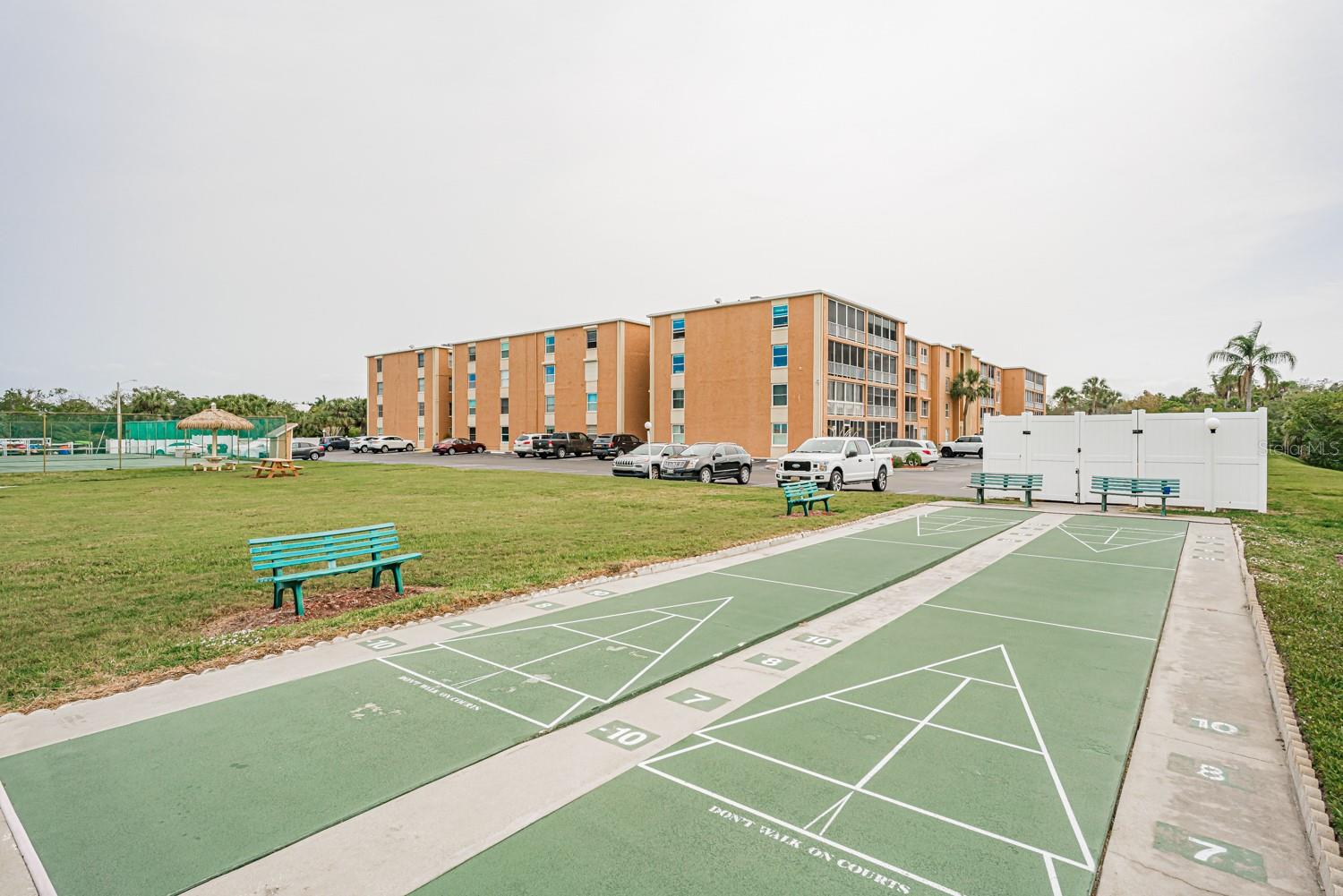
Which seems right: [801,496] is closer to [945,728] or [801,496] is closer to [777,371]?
[945,728]

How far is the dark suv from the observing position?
155 feet

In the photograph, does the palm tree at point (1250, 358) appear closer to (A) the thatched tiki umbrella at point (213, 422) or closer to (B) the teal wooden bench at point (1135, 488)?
(B) the teal wooden bench at point (1135, 488)

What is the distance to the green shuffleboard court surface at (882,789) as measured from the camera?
3.17 m

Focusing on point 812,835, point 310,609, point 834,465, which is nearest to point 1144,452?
point 834,465

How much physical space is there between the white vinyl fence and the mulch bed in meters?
17.7

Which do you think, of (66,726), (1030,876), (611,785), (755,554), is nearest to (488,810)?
(611,785)

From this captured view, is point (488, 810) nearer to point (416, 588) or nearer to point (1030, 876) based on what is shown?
point (1030, 876)

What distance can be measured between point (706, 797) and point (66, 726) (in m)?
4.55

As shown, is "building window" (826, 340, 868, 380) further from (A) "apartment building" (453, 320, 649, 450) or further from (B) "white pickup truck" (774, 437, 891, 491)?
(B) "white pickup truck" (774, 437, 891, 491)

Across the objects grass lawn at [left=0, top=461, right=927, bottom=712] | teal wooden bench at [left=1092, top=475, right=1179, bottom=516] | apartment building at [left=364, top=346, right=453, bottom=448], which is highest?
apartment building at [left=364, top=346, right=453, bottom=448]

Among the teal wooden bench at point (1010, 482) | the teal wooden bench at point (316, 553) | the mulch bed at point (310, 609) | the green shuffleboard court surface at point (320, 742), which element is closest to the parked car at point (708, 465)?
the teal wooden bench at point (1010, 482)

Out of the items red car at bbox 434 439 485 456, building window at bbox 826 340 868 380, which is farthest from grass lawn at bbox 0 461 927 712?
red car at bbox 434 439 485 456

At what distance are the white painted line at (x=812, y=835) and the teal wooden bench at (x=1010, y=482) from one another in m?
17.1

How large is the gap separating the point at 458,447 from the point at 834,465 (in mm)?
42947
